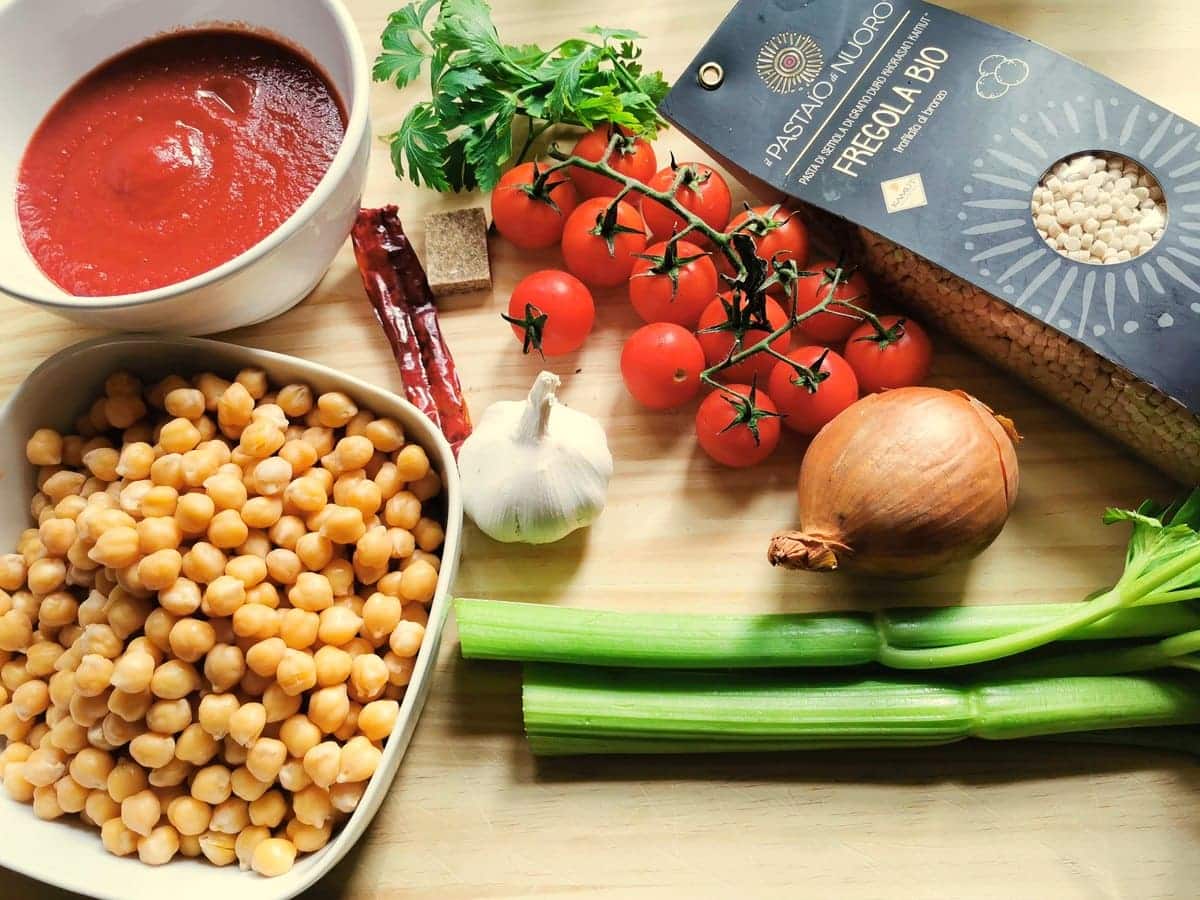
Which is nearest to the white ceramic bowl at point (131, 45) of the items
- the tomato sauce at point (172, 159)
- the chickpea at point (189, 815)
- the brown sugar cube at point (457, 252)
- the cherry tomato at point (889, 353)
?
the tomato sauce at point (172, 159)

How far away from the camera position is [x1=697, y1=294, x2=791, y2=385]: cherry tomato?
1.27 meters

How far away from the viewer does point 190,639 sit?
1.07m

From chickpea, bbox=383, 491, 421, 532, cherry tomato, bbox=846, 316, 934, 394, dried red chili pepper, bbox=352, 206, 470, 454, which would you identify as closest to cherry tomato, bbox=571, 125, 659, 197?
dried red chili pepper, bbox=352, 206, 470, 454

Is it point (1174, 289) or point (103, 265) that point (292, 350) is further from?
point (1174, 289)

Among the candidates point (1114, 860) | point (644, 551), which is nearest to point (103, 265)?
point (644, 551)

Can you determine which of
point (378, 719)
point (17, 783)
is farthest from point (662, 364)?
point (17, 783)

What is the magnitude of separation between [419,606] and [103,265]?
21.7 inches

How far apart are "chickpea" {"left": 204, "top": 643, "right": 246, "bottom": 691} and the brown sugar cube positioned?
550 millimetres

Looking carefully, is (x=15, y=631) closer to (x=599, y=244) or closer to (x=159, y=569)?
(x=159, y=569)

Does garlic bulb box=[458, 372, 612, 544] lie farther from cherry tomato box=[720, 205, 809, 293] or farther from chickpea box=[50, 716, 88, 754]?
chickpea box=[50, 716, 88, 754]

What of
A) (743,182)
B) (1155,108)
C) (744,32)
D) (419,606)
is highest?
(1155,108)

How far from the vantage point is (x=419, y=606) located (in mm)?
1192

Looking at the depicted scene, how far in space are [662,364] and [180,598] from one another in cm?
62

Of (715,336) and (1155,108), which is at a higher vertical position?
(1155,108)
